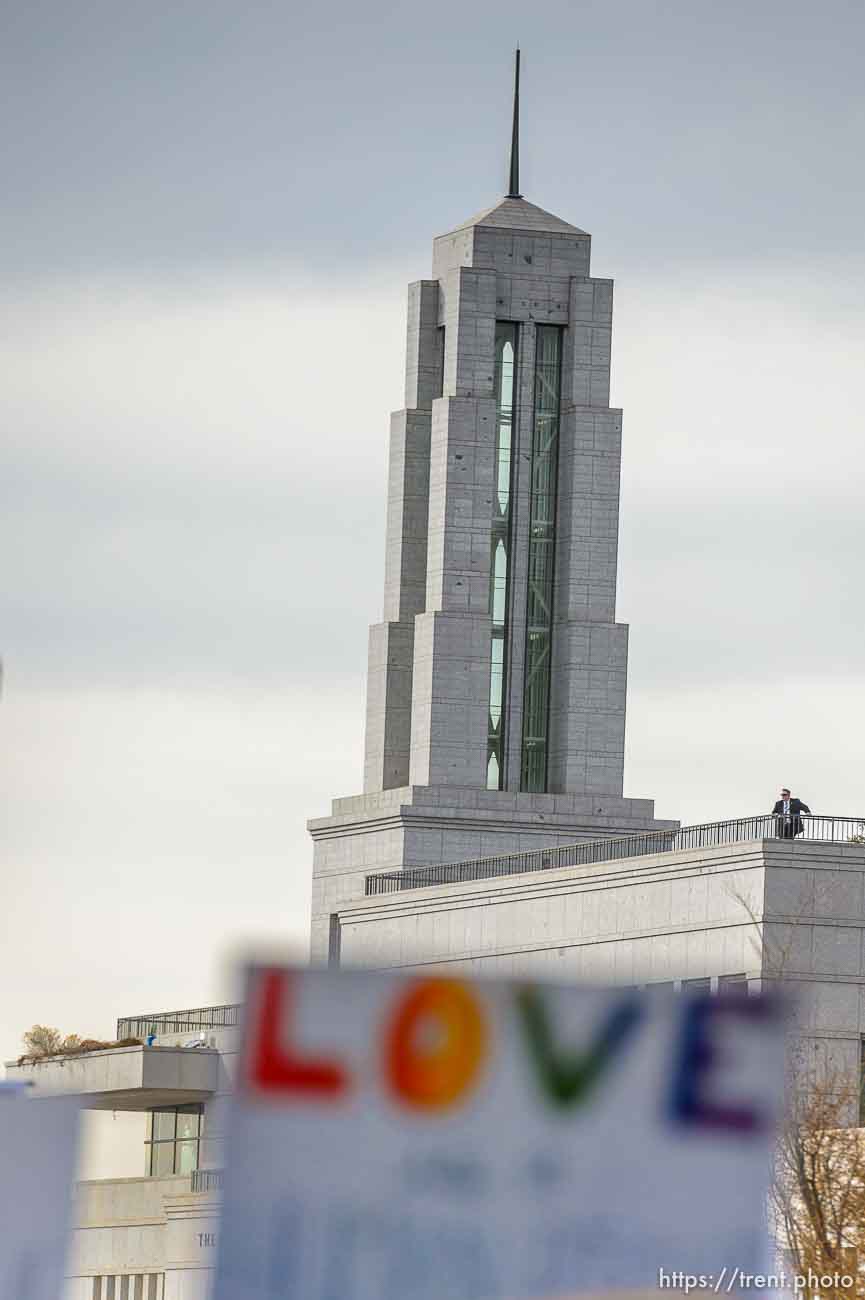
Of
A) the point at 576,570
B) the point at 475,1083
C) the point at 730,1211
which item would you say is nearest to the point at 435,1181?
the point at 475,1083

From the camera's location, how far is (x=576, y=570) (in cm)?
10825

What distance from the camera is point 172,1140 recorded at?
9106 cm

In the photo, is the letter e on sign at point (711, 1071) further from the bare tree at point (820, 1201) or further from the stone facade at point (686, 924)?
the stone facade at point (686, 924)

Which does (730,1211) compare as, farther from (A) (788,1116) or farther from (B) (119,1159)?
(B) (119,1159)

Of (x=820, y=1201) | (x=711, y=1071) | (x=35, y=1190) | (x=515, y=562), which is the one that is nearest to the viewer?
(x=711, y=1071)

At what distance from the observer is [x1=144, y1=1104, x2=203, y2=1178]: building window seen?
89562mm

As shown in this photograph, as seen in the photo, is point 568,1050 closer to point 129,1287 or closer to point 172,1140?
point 129,1287

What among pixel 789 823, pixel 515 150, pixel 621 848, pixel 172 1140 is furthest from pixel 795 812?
pixel 515 150

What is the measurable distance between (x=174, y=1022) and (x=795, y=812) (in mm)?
27998

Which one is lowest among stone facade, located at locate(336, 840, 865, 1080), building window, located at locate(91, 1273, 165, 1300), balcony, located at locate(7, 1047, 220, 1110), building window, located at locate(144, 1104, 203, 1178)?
building window, located at locate(91, 1273, 165, 1300)

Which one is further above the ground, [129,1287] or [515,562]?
[515,562]

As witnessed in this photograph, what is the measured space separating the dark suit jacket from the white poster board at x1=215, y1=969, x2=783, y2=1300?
6710 centimetres

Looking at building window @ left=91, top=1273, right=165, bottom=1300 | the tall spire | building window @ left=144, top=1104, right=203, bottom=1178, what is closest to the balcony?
building window @ left=144, top=1104, right=203, bottom=1178

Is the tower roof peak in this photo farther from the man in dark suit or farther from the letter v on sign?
the letter v on sign
